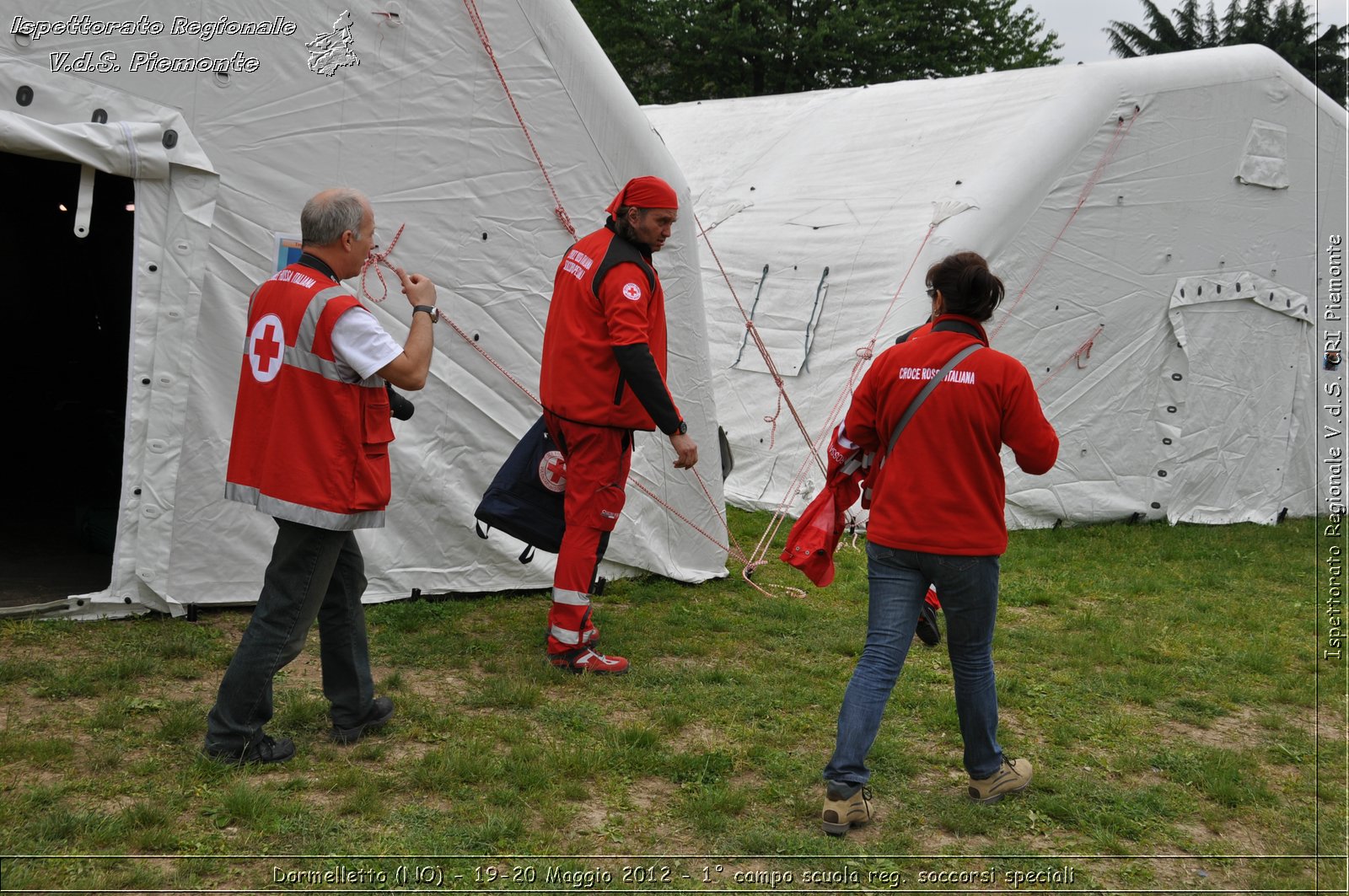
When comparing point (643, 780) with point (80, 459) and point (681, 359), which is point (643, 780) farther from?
point (80, 459)

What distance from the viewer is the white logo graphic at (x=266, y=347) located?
3393mm

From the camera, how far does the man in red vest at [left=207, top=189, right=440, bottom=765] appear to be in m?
3.37

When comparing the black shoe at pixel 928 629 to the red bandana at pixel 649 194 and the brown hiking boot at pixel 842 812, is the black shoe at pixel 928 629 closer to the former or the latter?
the brown hiking boot at pixel 842 812

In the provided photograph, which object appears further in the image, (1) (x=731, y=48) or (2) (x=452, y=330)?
(1) (x=731, y=48)

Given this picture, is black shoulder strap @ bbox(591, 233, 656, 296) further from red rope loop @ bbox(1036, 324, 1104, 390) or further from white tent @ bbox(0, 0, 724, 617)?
red rope loop @ bbox(1036, 324, 1104, 390)

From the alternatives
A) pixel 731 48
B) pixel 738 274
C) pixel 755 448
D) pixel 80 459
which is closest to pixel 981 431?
pixel 755 448

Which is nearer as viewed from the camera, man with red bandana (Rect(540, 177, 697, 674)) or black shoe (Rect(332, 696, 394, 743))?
black shoe (Rect(332, 696, 394, 743))

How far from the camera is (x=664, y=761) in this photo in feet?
12.4

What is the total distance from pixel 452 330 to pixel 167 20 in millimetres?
1762

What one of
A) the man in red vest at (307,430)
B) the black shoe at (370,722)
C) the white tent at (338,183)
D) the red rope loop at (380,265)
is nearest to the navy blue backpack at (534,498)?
the white tent at (338,183)

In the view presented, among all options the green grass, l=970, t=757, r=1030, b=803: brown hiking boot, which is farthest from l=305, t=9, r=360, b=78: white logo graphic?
l=970, t=757, r=1030, b=803: brown hiking boot

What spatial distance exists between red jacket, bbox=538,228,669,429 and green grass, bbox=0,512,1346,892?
3.58 feet

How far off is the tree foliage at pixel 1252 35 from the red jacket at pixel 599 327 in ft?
103

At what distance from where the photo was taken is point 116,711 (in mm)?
3842
